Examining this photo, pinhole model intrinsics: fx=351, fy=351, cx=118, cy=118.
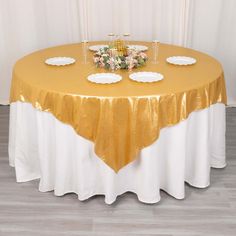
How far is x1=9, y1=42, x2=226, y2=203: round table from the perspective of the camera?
2055 mm

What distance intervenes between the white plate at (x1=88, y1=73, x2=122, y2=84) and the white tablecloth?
35 cm

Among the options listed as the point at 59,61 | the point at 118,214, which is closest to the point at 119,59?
the point at 59,61

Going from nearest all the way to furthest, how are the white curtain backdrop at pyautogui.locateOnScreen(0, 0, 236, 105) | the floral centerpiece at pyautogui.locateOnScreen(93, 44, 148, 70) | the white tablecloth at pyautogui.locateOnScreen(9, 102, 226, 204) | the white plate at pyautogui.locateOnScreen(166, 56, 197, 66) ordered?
the white tablecloth at pyautogui.locateOnScreen(9, 102, 226, 204)
the floral centerpiece at pyautogui.locateOnScreen(93, 44, 148, 70)
the white plate at pyautogui.locateOnScreen(166, 56, 197, 66)
the white curtain backdrop at pyautogui.locateOnScreen(0, 0, 236, 105)

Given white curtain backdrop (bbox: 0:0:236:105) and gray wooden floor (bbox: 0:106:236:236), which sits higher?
white curtain backdrop (bbox: 0:0:236:105)

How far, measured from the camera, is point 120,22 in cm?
374

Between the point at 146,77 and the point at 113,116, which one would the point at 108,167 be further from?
the point at 146,77

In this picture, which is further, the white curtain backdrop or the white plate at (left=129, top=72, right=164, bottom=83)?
the white curtain backdrop

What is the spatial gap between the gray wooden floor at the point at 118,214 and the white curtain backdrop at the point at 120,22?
181cm

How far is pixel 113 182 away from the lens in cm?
224

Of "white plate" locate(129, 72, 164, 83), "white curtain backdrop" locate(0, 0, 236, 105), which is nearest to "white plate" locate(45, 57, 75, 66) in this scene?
"white plate" locate(129, 72, 164, 83)

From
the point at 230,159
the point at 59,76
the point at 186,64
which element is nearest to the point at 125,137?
the point at 59,76

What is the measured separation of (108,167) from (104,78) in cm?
59

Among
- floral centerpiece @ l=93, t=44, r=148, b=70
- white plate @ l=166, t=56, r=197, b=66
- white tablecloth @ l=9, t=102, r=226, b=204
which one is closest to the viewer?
white tablecloth @ l=9, t=102, r=226, b=204
